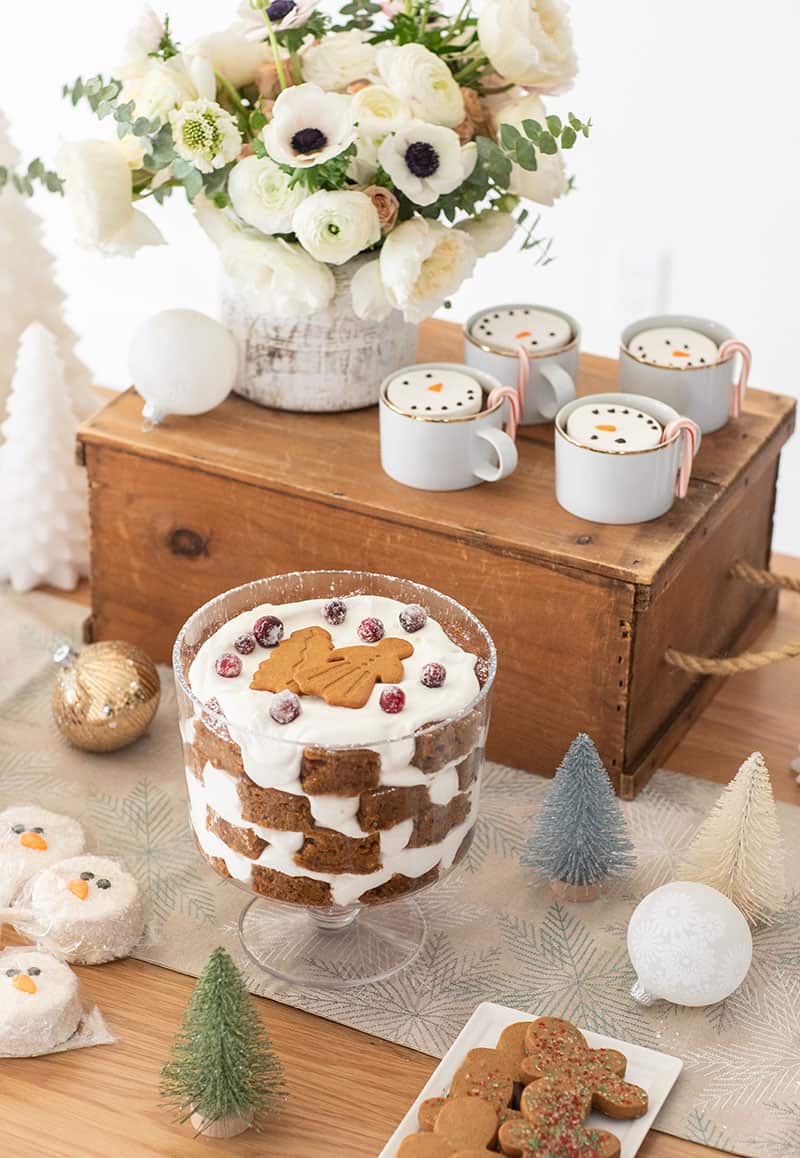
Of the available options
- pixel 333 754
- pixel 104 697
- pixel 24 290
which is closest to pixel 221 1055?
pixel 333 754

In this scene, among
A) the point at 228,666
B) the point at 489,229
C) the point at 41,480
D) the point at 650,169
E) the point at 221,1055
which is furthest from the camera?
the point at 650,169

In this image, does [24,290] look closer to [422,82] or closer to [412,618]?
[422,82]

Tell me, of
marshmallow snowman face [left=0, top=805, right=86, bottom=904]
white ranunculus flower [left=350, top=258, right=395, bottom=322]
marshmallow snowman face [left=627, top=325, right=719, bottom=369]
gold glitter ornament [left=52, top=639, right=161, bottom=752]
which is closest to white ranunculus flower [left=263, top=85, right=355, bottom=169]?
white ranunculus flower [left=350, top=258, right=395, bottom=322]

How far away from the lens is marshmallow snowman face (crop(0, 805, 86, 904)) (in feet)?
3.93

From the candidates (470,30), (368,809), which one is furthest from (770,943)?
(470,30)

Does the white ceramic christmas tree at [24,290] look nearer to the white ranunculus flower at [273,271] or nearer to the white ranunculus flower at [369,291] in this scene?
the white ranunculus flower at [273,271]

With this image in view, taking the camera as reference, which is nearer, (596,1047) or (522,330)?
(596,1047)

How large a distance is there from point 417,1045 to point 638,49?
5.12 feet

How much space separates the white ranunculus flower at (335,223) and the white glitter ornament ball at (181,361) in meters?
0.15

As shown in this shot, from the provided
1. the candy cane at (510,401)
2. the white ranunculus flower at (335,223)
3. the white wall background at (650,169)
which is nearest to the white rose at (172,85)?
the white ranunculus flower at (335,223)

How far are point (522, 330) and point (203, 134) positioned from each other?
0.35 m

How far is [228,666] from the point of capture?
110 cm

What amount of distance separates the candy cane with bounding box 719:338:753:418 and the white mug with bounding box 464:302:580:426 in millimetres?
134

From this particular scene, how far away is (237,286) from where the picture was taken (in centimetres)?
143
